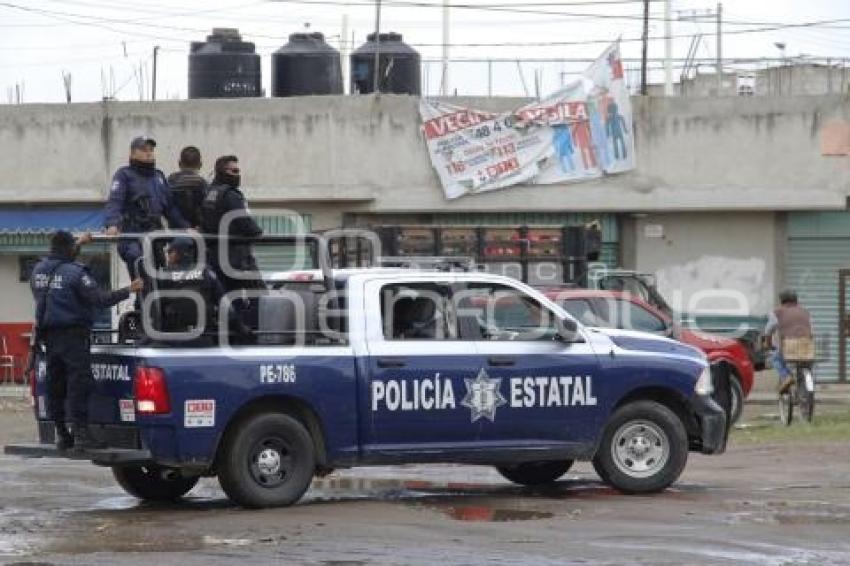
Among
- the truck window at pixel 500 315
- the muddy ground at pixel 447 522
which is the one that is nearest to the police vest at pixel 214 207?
the truck window at pixel 500 315

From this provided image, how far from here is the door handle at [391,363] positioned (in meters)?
12.4

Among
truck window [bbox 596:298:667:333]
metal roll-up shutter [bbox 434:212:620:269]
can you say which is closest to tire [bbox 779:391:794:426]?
truck window [bbox 596:298:667:333]

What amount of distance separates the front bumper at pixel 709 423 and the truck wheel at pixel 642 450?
0.83ft

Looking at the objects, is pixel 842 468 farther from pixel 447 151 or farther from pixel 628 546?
pixel 447 151

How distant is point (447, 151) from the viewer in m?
30.4

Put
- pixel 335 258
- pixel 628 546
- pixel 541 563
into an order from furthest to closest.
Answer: pixel 335 258 < pixel 628 546 < pixel 541 563

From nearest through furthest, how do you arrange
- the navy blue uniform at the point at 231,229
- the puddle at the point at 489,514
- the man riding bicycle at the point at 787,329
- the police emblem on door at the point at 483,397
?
the puddle at the point at 489,514 → the navy blue uniform at the point at 231,229 → the police emblem on door at the point at 483,397 → the man riding bicycle at the point at 787,329

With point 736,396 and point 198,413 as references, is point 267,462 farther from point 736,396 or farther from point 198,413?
point 736,396

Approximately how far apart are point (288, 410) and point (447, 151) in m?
18.4

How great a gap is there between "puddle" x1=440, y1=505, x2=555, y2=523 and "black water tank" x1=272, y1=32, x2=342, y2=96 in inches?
829

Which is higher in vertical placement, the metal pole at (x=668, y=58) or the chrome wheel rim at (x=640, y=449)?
the metal pole at (x=668, y=58)

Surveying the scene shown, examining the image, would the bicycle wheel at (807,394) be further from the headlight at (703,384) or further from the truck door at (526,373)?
the truck door at (526,373)

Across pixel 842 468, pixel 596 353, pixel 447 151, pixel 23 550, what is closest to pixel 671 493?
pixel 596 353

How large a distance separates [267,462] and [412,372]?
4.09ft
